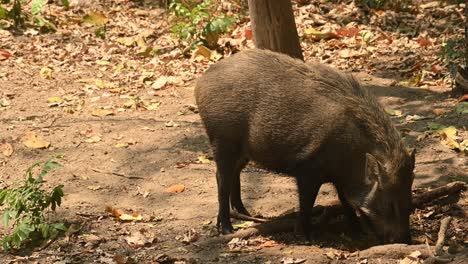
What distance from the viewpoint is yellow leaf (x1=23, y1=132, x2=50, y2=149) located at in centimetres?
724

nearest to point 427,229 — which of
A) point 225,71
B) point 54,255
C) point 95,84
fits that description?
point 225,71

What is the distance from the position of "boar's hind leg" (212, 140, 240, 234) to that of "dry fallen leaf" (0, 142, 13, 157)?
2.31 m

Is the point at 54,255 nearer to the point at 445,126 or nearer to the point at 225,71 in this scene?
the point at 225,71

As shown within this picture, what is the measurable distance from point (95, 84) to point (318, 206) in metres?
4.34

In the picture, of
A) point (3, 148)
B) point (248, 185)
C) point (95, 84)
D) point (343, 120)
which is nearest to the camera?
point (343, 120)

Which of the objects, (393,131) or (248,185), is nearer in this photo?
(393,131)

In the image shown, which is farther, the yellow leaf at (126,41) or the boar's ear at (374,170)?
the yellow leaf at (126,41)

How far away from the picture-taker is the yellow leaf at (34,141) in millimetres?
7238

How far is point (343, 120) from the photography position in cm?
541

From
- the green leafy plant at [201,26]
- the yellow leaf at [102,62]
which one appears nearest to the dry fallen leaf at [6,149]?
the yellow leaf at [102,62]

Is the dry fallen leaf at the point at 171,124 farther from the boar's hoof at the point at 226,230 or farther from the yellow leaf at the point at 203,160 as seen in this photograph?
the boar's hoof at the point at 226,230

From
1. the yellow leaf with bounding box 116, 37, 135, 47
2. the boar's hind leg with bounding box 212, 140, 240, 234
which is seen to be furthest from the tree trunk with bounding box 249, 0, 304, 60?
the yellow leaf with bounding box 116, 37, 135, 47

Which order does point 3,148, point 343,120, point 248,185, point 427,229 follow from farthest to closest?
point 3,148 → point 248,185 → point 427,229 → point 343,120

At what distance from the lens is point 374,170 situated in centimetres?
537
